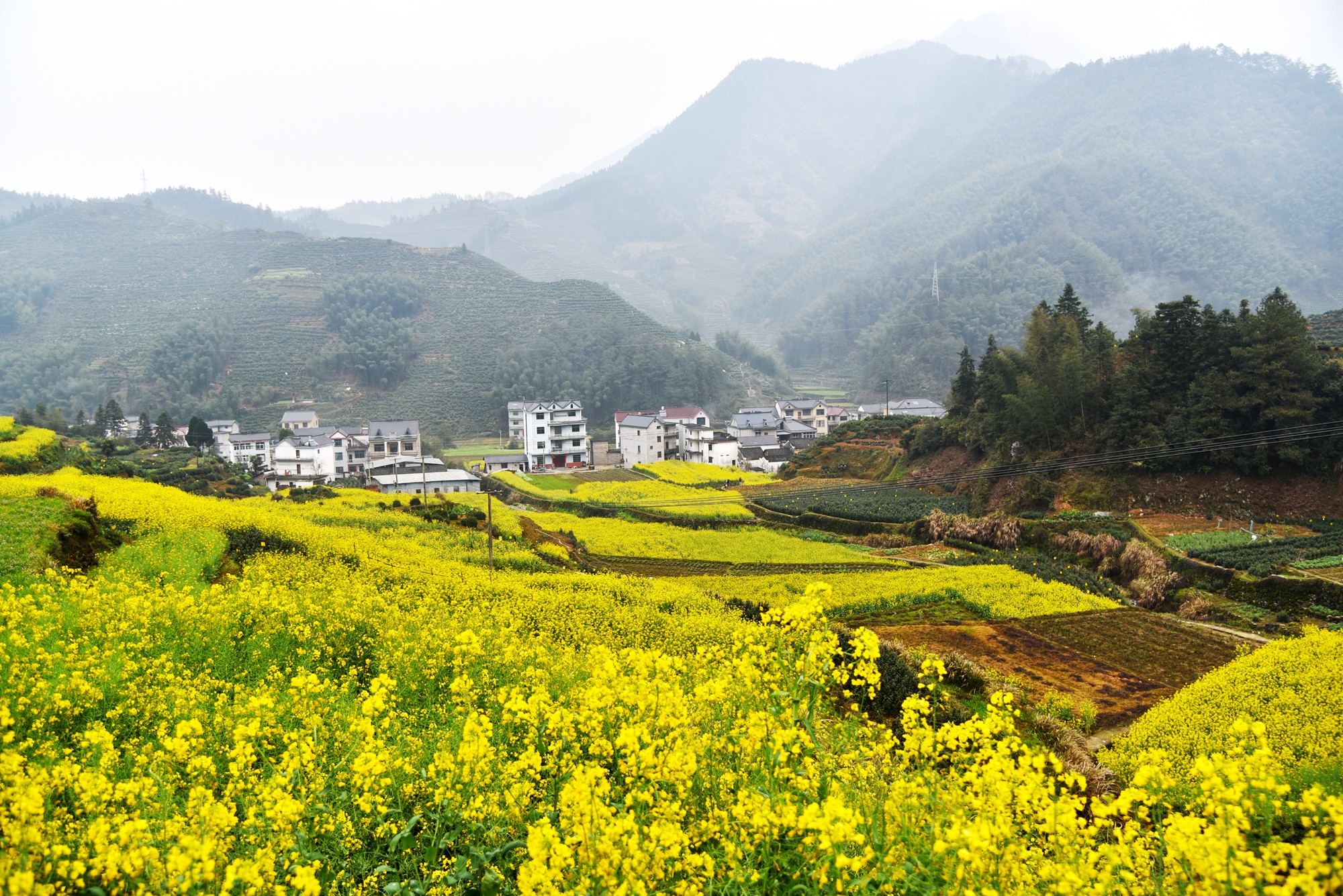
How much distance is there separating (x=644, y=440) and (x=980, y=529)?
40.4 meters

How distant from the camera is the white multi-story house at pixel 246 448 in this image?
199 ft

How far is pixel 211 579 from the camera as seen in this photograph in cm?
1454

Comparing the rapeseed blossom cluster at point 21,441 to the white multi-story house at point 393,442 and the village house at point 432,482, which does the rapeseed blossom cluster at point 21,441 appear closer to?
the village house at point 432,482

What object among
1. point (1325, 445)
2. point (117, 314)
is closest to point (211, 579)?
point (1325, 445)

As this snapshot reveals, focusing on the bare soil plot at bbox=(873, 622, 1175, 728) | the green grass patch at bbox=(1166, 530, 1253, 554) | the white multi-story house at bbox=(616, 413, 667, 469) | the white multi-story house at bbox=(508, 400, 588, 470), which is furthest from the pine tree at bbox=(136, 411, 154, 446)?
the green grass patch at bbox=(1166, 530, 1253, 554)

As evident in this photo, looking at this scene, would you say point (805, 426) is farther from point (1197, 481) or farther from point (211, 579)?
point (211, 579)

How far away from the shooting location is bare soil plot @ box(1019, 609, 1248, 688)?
48.9 ft

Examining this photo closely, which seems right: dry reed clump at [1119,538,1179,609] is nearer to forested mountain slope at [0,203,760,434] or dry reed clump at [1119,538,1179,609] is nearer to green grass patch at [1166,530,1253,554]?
green grass patch at [1166,530,1253,554]

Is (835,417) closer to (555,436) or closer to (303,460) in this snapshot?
(555,436)

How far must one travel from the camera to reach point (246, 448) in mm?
61656

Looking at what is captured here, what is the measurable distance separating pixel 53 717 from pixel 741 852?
5974mm

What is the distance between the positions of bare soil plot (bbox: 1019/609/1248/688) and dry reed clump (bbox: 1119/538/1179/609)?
2.04m

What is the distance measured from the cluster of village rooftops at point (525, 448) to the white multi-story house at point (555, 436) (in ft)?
0.20

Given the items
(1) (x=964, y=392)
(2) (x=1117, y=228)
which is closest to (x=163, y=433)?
(1) (x=964, y=392)
